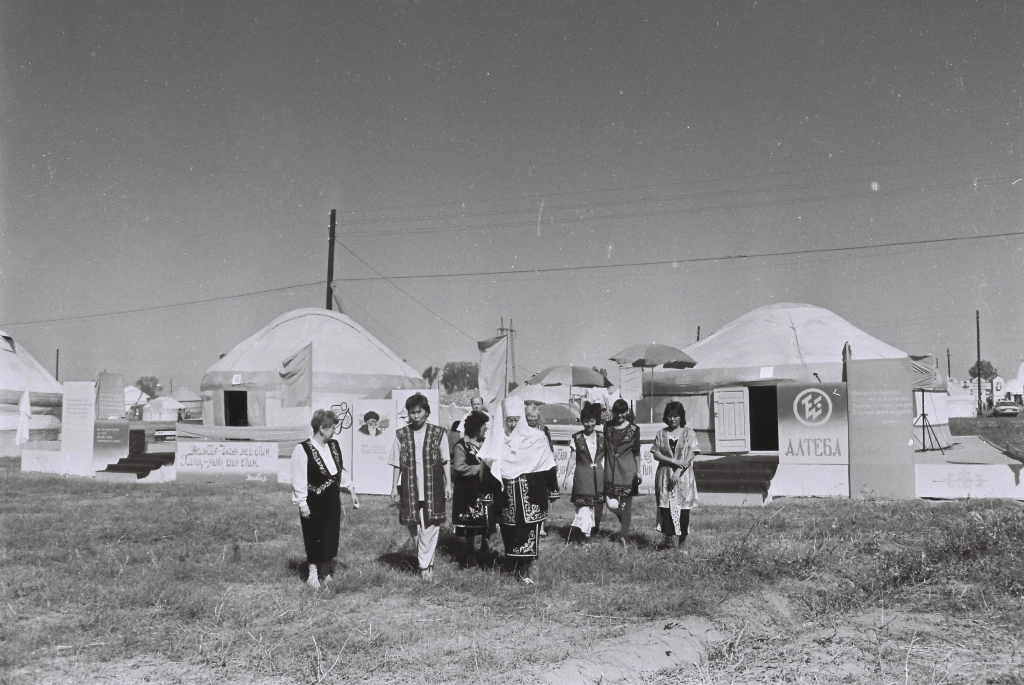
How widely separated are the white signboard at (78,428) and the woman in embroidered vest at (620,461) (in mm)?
11345

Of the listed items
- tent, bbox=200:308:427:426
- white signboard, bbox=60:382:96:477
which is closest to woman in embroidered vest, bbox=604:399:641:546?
white signboard, bbox=60:382:96:477

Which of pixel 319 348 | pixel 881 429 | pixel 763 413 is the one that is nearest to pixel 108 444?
pixel 319 348

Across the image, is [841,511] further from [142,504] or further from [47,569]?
[142,504]

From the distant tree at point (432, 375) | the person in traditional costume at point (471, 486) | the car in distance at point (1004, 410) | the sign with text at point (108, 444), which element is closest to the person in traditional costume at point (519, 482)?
the person in traditional costume at point (471, 486)

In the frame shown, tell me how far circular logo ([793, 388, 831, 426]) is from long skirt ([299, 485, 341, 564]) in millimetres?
7287

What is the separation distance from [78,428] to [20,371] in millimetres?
13874

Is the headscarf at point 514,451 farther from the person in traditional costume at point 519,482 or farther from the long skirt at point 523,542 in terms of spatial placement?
the long skirt at point 523,542

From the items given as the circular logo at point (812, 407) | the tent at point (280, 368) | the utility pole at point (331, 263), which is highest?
the utility pole at point (331, 263)

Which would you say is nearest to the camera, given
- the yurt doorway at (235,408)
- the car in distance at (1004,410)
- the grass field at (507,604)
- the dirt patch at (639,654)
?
the dirt patch at (639,654)

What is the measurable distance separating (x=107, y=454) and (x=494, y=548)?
10.4 meters

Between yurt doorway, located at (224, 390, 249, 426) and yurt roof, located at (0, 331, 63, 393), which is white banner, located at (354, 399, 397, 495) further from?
yurt roof, located at (0, 331, 63, 393)

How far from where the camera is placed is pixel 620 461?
766 cm

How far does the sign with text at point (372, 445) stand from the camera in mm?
11867

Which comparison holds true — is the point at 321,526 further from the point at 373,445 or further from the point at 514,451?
the point at 373,445
